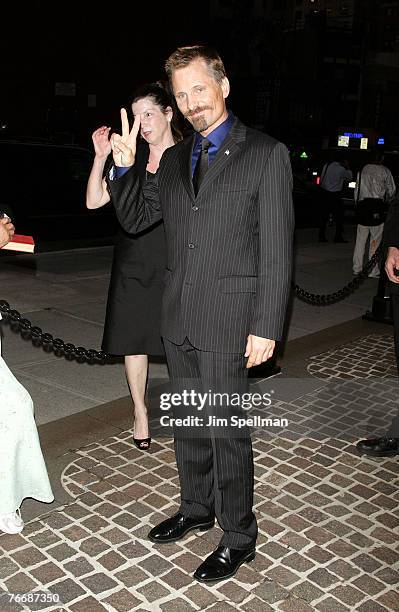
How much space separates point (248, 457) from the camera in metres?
3.18

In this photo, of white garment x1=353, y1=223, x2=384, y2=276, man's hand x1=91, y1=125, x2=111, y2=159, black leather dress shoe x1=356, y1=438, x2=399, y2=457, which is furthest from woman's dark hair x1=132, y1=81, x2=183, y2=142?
white garment x1=353, y1=223, x2=384, y2=276

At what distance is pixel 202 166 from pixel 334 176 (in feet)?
35.5

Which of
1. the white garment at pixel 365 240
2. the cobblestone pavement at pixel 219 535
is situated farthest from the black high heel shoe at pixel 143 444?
the white garment at pixel 365 240

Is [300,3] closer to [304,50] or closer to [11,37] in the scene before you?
[304,50]

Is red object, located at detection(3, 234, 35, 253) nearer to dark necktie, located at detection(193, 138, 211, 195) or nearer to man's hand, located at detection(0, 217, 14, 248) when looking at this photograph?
man's hand, located at detection(0, 217, 14, 248)

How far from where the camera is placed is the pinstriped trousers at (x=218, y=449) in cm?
307

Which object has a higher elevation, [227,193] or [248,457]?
[227,193]

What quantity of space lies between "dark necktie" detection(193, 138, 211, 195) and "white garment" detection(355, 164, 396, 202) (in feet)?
24.6

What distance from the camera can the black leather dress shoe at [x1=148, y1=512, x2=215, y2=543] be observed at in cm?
345

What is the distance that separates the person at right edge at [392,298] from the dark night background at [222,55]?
60.9 ft

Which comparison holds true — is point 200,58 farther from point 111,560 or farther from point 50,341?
point 50,341

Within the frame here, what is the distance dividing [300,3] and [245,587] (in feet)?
311

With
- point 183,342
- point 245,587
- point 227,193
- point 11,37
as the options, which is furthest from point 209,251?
point 11,37

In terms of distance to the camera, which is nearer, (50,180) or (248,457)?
(248,457)
